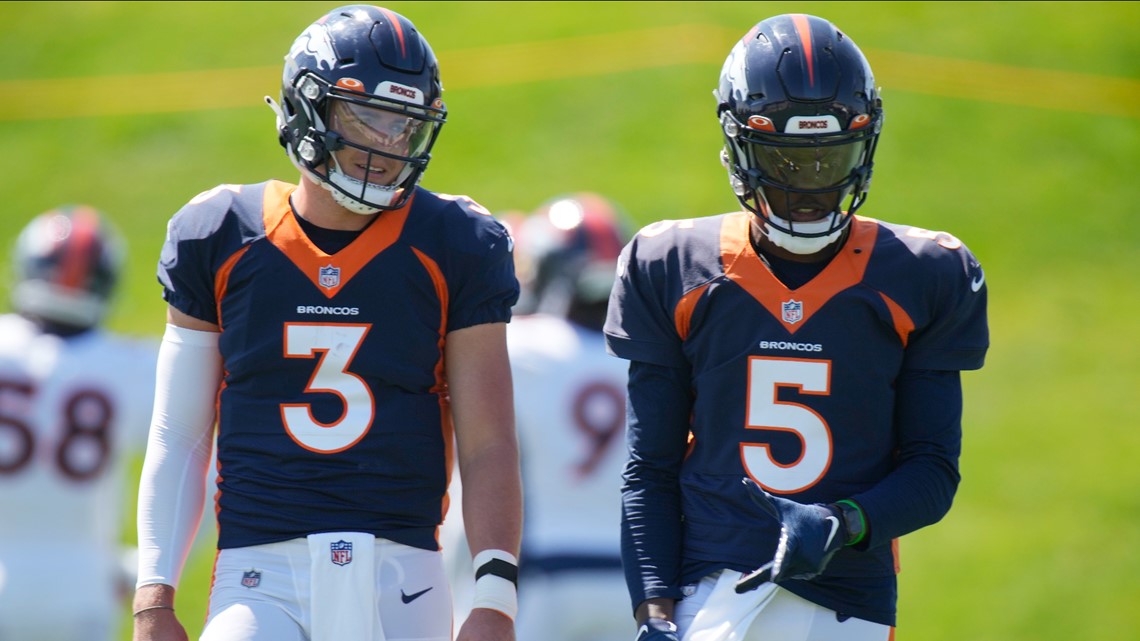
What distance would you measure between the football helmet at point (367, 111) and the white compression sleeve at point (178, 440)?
53cm

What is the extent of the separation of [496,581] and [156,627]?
2.70ft

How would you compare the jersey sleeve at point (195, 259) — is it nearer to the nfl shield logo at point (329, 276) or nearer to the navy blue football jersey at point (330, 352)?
the navy blue football jersey at point (330, 352)

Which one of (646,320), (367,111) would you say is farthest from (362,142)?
(646,320)

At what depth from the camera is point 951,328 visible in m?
3.52

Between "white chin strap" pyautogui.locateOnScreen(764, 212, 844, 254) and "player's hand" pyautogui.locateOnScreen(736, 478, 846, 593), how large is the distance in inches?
23.7

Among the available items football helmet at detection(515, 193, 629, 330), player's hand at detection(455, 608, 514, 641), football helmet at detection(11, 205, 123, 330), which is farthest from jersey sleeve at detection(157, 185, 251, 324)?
football helmet at detection(11, 205, 123, 330)

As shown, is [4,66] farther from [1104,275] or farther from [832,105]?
[832,105]

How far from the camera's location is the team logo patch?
3594mm

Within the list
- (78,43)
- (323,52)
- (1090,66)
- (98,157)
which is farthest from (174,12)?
(323,52)

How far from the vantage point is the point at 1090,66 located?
16.7m

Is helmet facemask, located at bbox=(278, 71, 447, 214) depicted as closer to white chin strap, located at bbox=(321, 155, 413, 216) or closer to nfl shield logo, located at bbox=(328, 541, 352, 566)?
white chin strap, located at bbox=(321, 155, 413, 216)

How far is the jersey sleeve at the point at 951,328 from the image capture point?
138 inches

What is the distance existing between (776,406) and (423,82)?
3.94 ft

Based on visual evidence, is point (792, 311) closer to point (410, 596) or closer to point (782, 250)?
point (782, 250)
